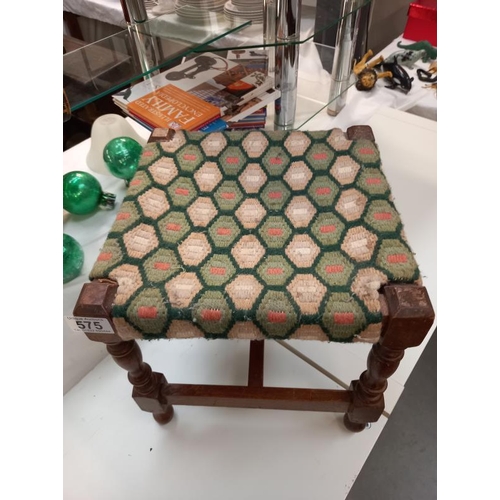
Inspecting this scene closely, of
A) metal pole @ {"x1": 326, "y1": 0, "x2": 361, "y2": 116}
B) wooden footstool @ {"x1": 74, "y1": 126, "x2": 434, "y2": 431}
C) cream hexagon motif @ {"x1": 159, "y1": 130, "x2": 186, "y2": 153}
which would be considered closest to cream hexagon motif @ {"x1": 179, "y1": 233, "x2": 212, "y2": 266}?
wooden footstool @ {"x1": 74, "y1": 126, "x2": 434, "y2": 431}

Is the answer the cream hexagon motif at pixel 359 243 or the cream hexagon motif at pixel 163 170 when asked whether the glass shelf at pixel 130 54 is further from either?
the cream hexagon motif at pixel 359 243

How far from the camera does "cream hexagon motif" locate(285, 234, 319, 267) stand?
1.56 ft

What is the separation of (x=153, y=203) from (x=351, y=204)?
0.30m

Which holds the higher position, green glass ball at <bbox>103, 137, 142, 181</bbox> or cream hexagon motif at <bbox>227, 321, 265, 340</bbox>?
cream hexagon motif at <bbox>227, 321, 265, 340</bbox>

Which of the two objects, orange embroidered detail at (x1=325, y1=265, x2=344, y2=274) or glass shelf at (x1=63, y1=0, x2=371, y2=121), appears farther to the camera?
glass shelf at (x1=63, y1=0, x2=371, y2=121)

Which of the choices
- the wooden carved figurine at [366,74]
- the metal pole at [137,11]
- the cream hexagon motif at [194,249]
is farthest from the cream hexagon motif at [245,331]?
the wooden carved figurine at [366,74]

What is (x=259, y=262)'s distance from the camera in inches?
19.0

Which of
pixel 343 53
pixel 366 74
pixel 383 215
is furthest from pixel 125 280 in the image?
pixel 366 74

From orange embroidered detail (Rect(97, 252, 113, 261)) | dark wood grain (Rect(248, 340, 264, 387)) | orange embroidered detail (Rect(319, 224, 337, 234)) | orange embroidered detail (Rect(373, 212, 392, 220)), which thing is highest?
orange embroidered detail (Rect(373, 212, 392, 220))

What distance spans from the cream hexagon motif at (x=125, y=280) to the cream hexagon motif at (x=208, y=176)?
0.19 metres

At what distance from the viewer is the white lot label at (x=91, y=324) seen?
449 mm

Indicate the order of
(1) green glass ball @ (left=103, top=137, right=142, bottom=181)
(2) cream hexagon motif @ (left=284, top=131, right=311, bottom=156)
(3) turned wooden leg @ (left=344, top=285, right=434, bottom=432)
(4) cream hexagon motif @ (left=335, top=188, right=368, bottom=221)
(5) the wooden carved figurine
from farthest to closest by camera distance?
(5) the wooden carved figurine
(1) green glass ball @ (left=103, top=137, right=142, bottom=181)
(2) cream hexagon motif @ (left=284, top=131, right=311, bottom=156)
(4) cream hexagon motif @ (left=335, top=188, right=368, bottom=221)
(3) turned wooden leg @ (left=344, top=285, right=434, bottom=432)

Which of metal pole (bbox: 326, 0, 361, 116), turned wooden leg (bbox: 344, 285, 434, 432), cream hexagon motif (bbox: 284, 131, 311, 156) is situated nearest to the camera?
turned wooden leg (bbox: 344, 285, 434, 432)

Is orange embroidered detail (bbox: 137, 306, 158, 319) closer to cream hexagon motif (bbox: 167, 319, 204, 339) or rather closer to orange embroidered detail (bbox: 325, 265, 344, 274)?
cream hexagon motif (bbox: 167, 319, 204, 339)
